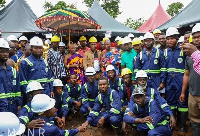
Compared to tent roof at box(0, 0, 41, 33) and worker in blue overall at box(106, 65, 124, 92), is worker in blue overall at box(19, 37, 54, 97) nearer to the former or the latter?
worker in blue overall at box(106, 65, 124, 92)

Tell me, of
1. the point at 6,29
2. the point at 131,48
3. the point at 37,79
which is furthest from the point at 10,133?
the point at 6,29

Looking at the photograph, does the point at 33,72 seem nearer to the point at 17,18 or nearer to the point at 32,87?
the point at 32,87

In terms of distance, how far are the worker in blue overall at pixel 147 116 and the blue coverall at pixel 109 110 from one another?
19.5 inches

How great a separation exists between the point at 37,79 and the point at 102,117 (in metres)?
1.52

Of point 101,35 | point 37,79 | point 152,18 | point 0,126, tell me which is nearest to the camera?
point 0,126

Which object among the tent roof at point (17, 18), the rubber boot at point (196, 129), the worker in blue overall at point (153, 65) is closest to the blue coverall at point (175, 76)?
the worker in blue overall at point (153, 65)

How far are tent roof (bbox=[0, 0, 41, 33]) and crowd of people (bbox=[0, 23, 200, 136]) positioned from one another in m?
5.92

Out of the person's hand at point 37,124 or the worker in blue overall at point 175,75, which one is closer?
the person's hand at point 37,124

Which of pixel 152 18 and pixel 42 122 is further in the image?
pixel 152 18

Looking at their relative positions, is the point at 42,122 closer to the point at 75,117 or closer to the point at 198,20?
the point at 75,117

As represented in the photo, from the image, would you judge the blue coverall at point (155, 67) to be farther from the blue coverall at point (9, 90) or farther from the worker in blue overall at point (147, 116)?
the blue coverall at point (9, 90)

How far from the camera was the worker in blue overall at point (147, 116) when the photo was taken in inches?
149

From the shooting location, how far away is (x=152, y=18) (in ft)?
54.9

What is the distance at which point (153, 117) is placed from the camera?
379 cm
